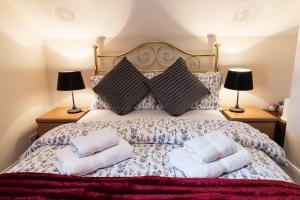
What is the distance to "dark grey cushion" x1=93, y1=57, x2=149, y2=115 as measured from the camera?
97.7 inches

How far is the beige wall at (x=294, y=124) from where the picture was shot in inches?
87.3

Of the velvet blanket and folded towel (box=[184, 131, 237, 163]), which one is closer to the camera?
the velvet blanket

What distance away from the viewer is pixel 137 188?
1.14m

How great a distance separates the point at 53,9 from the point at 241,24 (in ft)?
7.09

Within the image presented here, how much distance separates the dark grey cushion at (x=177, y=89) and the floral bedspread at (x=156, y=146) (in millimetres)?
484

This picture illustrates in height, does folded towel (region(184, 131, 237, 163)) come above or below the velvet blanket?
above

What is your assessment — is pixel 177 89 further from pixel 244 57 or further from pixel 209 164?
pixel 209 164

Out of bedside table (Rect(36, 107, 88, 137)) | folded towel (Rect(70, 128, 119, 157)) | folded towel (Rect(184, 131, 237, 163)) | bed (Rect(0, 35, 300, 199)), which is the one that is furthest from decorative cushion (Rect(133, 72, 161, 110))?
folded towel (Rect(184, 131, 237, 163))

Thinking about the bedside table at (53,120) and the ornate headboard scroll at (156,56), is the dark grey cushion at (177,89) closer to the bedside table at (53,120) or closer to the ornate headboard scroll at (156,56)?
the ornate headboard scroll at (156,56)

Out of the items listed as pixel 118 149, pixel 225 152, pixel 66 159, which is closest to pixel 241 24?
pixel 225 152

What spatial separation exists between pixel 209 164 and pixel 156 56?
187 cm

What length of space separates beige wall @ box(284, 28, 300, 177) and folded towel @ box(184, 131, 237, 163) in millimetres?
1163

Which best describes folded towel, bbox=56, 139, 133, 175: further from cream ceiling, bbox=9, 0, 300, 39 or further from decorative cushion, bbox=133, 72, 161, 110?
cream ceiling, bbox=9, 0, 300, 39

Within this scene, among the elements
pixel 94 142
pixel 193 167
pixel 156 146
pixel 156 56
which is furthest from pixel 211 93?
pixel 94 142
